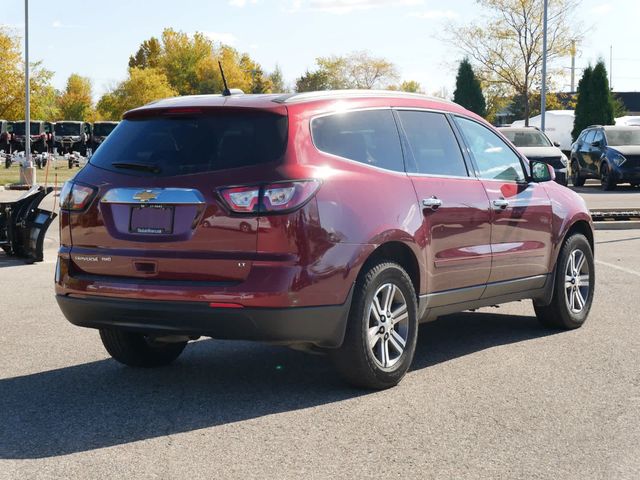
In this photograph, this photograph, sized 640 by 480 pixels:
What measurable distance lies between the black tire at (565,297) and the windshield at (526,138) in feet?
62.0

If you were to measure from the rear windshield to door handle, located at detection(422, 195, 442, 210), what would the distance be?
1.18 m

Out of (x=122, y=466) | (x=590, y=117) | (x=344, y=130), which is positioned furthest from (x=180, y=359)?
(x=590, y=117)

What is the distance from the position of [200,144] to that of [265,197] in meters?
0.58

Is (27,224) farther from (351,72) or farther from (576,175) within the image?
(351,72)

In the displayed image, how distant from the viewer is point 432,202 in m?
6.79

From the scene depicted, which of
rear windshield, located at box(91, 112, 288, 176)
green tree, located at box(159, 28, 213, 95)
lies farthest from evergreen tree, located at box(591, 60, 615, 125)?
green tree, located at box(159, 28, 213, 95)

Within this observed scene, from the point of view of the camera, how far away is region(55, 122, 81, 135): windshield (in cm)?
6944

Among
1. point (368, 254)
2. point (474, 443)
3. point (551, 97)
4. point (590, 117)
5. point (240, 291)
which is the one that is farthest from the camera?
point (551, 97)

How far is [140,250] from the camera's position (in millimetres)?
5984

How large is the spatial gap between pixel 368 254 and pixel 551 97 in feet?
218

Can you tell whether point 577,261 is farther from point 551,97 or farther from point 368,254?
point 551,97

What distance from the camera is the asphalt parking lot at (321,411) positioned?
4.86 metres

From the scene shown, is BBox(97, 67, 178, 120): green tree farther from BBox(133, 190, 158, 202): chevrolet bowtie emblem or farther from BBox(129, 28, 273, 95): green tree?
BBox(133, 190, 158, 202): chevrolet bowtie emblem

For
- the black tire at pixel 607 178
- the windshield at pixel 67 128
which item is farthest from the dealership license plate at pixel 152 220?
the windshield at pixel 67 128
